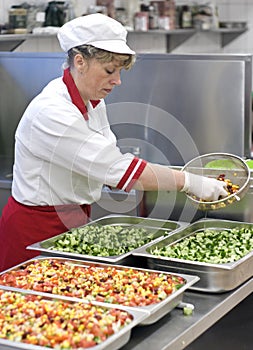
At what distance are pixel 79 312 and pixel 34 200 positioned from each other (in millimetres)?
1008

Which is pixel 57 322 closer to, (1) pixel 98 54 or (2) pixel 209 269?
(2) pixel 209 269

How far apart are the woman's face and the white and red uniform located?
41 millimetres

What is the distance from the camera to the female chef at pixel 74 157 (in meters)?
2.66


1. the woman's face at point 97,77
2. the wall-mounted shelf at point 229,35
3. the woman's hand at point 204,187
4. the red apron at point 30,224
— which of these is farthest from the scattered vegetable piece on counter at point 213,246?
the wall-mounted shelf at point 229,35

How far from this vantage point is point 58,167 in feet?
9.37

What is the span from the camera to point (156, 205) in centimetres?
309

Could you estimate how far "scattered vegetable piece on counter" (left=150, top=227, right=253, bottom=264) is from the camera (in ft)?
8.14

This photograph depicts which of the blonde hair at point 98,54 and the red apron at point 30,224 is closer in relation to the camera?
the blonde hair at point 98,54

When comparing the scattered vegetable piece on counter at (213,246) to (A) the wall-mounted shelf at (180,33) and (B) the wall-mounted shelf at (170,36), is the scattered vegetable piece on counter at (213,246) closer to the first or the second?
(B) the wall-mounted shelf at (170,36)

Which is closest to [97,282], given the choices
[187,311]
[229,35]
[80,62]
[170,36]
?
[187,311]

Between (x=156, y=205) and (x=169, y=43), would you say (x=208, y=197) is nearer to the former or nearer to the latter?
(x=156, y=205)

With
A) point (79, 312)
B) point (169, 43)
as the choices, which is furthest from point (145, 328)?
point (169, 43)

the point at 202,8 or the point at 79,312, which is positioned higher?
the point at 202,8

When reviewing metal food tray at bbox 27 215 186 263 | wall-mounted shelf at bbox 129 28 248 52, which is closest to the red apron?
metal food tray at bbox 27 215 186 263
